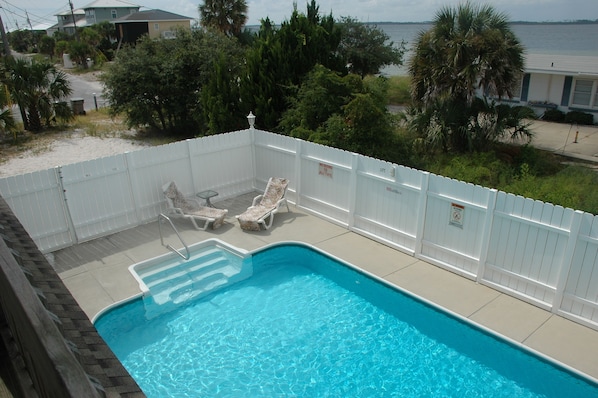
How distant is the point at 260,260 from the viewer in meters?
10.2

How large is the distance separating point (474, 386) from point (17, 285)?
665 cm

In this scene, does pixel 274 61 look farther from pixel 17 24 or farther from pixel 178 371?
pixel 17 24

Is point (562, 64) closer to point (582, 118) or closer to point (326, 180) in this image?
point (582, 118)

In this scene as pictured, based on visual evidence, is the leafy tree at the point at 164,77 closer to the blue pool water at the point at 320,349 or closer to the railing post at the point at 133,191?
the railing post at the point at 133,191

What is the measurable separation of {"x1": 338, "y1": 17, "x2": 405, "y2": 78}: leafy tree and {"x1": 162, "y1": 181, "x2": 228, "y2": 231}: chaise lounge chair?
1922 centimetres

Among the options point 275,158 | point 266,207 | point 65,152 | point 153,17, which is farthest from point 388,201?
point 153,17

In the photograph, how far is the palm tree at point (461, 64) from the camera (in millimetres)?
12992

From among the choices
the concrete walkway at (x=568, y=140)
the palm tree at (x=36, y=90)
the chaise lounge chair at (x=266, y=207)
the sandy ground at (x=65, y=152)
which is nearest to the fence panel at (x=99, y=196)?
the chaise lounge chair at (x=266, y=207)

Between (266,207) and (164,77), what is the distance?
40.1 ft

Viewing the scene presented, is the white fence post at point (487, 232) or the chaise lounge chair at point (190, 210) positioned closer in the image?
the white fence post at point (487, 232)

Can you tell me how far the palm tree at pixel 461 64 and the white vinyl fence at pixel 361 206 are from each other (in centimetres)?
479

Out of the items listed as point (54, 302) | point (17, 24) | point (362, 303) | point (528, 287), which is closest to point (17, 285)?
point (54, 302)

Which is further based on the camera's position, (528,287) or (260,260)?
(260,260)

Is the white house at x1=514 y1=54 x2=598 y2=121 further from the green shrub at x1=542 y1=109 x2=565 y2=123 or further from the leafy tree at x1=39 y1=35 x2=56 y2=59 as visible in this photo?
the leafy tree at x1=39 y1=35 x2=56 y2=59
